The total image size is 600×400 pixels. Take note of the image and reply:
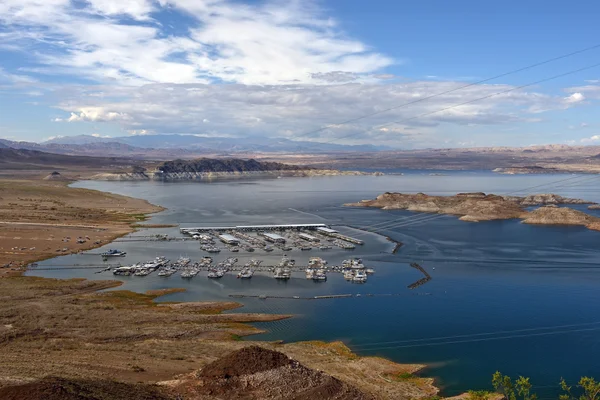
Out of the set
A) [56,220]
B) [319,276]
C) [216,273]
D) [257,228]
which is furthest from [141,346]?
[56,220]

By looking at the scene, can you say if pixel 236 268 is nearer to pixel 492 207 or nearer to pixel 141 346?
pixel 141 346

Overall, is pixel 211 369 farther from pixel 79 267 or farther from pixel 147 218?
pixel 147 218

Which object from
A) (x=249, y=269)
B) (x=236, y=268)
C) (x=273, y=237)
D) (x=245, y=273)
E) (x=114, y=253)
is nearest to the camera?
(x=245, y=273)

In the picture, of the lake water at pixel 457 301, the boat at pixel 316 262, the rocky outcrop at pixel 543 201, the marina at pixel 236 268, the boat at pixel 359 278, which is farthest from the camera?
the rocky outcrop at pixel 543 201

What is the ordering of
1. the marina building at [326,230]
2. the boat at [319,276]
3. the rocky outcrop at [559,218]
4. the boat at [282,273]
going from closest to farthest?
the boat at [319,276], the boat at [282,273], the marina building at [326,230], the rocky outcrop at [559,218]

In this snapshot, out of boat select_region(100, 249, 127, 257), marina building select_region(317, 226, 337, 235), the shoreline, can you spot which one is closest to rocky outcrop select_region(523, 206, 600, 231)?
marina building select_region(317, 226, 337, 235)

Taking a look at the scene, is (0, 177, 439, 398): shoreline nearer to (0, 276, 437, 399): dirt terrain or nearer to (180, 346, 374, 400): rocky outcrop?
(0, 276, 437, 399): dirt terrain

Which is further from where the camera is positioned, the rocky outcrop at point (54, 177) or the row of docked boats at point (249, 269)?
the rocky outcrop at point (54, 177)

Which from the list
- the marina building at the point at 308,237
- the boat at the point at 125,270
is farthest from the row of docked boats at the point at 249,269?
the marina building at the point at 308,237

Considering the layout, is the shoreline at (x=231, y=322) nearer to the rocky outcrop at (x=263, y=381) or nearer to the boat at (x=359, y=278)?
the rocky outcrop at (x=263, y=381)
